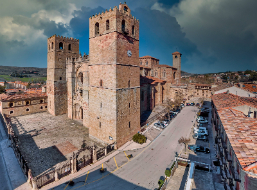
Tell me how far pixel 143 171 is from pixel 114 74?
10.8m

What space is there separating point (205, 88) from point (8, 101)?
58.5 meters

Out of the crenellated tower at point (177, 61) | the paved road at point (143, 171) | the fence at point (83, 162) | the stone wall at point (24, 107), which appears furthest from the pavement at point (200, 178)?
the crenellated tower at point (177, 61)

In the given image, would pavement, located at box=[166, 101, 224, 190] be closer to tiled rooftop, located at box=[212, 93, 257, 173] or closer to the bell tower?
tiled rooftop, located at box=[212, 93, 257, 173]

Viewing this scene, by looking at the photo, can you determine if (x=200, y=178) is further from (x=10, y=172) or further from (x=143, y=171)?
(x=10, y=172)

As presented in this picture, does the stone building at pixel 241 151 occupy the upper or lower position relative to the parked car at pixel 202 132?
upper

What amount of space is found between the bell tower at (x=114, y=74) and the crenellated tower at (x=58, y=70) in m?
14.9

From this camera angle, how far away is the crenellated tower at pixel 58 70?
30766 mm

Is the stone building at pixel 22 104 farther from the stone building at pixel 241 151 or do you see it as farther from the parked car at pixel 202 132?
the stone building at pixel 241 151

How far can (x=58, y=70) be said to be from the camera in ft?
103

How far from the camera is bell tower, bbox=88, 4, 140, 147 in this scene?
1731 centimetres

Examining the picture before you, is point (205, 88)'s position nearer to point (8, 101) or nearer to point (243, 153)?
point (243, 153)

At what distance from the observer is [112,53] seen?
17250 millimetres

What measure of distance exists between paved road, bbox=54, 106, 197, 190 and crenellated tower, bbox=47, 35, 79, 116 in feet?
74.3

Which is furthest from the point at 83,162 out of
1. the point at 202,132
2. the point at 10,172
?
the point at 202,132
